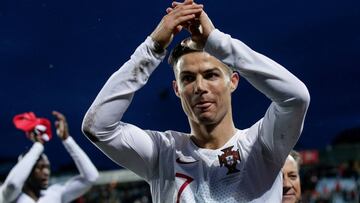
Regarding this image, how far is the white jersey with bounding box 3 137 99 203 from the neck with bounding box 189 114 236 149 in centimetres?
368

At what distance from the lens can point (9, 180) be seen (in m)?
6.43

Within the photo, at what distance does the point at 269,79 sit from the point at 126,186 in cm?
1924

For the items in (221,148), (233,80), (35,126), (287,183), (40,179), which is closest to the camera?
(221,148)

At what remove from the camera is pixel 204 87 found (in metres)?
3.16

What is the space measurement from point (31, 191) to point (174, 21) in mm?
4316

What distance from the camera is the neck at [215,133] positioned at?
3.32 meters

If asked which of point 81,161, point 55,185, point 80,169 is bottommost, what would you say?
point 55,185

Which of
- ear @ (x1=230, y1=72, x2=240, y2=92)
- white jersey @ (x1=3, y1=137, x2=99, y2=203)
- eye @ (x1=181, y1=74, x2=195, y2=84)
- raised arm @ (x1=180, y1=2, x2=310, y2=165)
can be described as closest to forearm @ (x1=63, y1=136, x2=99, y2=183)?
white jersey @ (x1=3, y1=137, x2=99, y2=203)

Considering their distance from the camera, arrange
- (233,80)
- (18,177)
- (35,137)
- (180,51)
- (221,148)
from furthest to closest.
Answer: (35,137)
(18,177)
(233,80)
(180,51)
(221,148)

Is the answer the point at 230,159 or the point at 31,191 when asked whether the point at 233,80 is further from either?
the point at 31,191

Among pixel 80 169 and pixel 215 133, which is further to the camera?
pixel 80 169

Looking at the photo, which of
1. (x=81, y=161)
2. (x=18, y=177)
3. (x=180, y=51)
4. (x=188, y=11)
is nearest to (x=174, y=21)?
(x=188, y=11)

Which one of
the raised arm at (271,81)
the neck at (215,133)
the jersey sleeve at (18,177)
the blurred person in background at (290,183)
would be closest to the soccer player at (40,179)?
the jersey sleeve at (18,177)

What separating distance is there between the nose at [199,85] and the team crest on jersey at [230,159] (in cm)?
38
